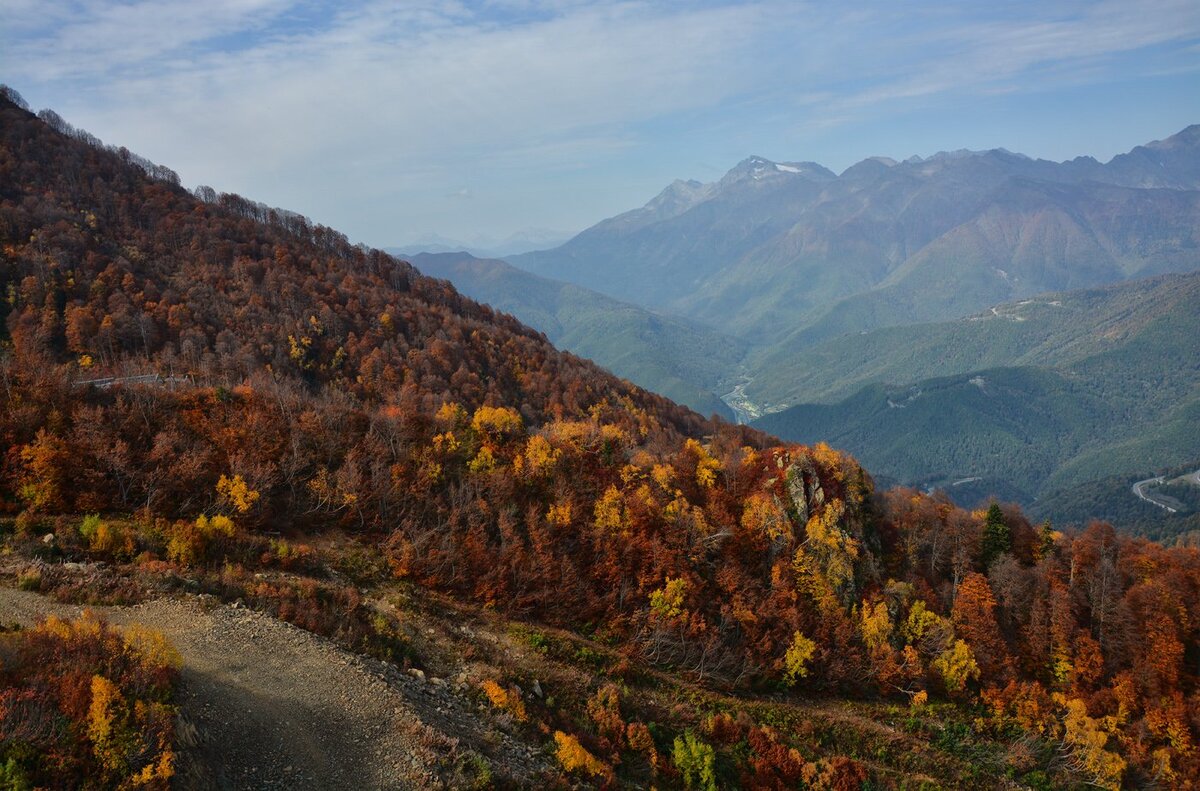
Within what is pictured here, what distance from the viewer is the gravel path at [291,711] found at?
20.6 m

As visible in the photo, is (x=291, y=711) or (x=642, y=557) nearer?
(x=291, y=711)

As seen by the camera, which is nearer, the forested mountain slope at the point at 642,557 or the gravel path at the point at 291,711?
the gravel path at the point at 291,711

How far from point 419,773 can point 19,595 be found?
18.2 metres

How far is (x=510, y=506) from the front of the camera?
4816cm

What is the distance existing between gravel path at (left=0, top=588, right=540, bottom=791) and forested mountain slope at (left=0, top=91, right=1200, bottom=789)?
2.30 m

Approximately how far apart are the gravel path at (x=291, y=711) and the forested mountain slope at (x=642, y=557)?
7.55 feet

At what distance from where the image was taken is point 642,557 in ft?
157

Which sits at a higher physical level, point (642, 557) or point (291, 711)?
point (291, 711)

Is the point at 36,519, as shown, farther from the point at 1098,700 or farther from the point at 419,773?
the point at 1098,700

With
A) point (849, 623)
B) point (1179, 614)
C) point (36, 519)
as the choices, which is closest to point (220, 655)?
point (36, 519)

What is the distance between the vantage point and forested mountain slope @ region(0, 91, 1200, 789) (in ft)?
111

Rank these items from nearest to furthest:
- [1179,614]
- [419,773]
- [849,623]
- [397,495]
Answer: [419,773] < [397,495] < [849,623] < [1179,614]

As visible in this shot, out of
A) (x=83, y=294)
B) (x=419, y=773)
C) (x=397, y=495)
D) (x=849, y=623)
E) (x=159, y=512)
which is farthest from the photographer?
(x=83, y=294)

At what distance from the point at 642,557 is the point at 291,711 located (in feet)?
94.1
